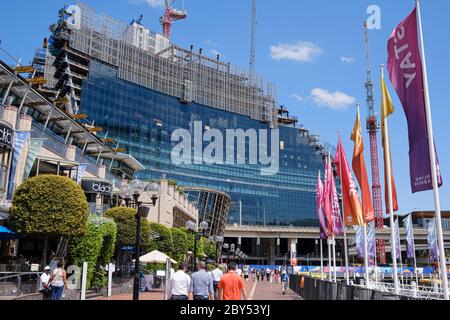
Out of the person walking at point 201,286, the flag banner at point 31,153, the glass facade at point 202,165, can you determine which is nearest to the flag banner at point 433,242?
the flag banner at point 31,153

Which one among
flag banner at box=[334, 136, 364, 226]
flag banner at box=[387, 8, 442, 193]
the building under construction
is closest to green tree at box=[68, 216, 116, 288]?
flag banner at box=[334, 136, 364, 226]

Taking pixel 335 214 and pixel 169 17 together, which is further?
pixel 169 17

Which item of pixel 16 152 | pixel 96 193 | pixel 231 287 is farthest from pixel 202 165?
pixel 231 287

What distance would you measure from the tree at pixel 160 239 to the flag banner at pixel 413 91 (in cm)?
2580

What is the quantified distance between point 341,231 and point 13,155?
18.4 metres

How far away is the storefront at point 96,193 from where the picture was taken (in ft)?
118

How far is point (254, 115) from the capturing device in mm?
150625

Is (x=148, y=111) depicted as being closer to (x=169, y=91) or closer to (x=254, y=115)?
(x=169, y=91)

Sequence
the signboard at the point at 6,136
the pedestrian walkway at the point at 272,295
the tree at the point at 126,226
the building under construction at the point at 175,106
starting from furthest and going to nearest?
the building under construction at the point at 175,106 → the tree at the point at 126,226 → the pedestrian walkway at the point at 272,295 → the signboard at the point at 6,136

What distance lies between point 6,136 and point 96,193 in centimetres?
1363

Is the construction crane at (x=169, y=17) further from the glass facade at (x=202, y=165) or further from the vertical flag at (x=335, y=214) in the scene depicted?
the vertical flag at (x=335, y=214)

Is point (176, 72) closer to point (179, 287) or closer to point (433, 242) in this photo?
point (433, 242)

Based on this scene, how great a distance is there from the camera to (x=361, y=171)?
21.3m
